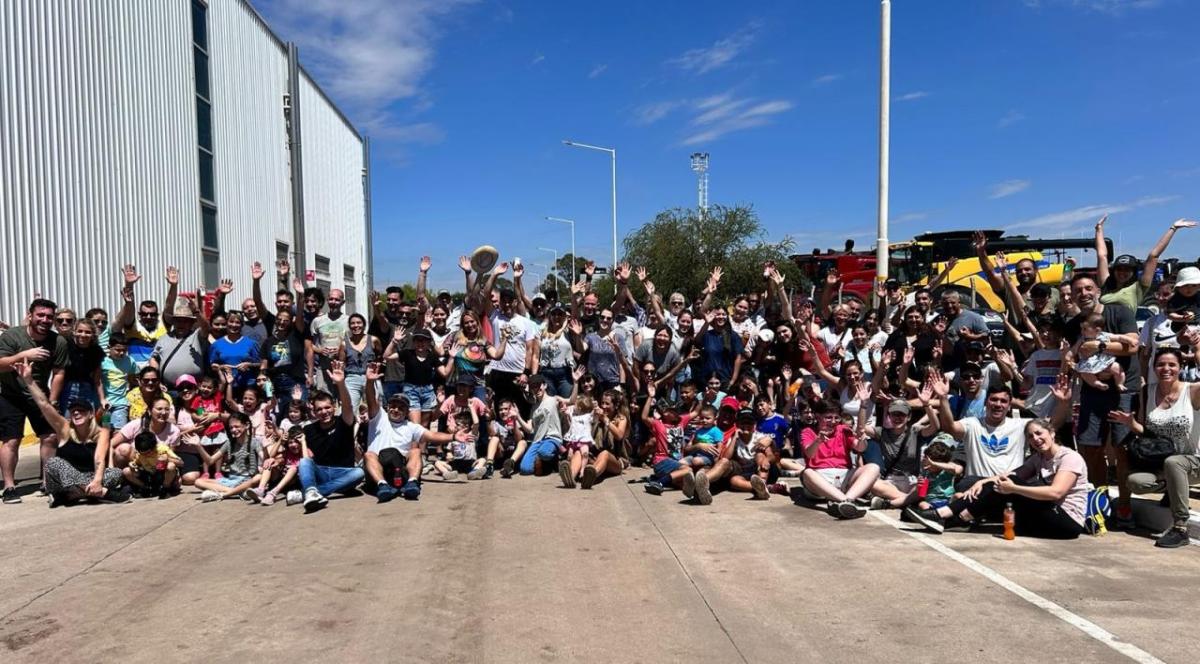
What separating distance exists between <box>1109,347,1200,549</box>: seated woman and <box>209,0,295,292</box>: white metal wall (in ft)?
67.9

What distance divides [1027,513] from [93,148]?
16618 millimetres

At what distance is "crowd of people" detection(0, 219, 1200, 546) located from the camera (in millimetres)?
6664

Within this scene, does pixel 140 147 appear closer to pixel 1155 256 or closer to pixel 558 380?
pixel 558 380

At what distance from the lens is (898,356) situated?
878 centimetres

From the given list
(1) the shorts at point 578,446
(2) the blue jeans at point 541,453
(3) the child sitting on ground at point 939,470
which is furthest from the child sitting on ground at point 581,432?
(3) the child sitting on ground at point 939,470

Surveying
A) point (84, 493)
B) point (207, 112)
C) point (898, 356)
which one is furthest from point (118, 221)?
point (898, 356)

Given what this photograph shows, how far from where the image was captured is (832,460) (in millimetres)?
7465

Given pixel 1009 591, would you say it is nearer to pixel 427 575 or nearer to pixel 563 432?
pixel 427 575

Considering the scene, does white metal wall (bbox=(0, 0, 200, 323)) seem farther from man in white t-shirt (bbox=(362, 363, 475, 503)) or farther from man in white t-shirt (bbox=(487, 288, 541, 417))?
man in white t-shirt (bbox=(487, 288, 541, 417))

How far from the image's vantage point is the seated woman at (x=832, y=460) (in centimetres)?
719

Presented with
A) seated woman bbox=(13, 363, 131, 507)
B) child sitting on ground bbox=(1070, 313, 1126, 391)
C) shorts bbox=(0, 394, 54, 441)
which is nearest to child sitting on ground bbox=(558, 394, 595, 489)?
seated woman bbox=(13, 363, 131, 507)

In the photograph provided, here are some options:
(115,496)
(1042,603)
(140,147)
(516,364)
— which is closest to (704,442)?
(516,364)

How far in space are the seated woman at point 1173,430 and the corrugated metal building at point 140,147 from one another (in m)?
14.9

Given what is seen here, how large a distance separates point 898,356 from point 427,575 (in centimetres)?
588
